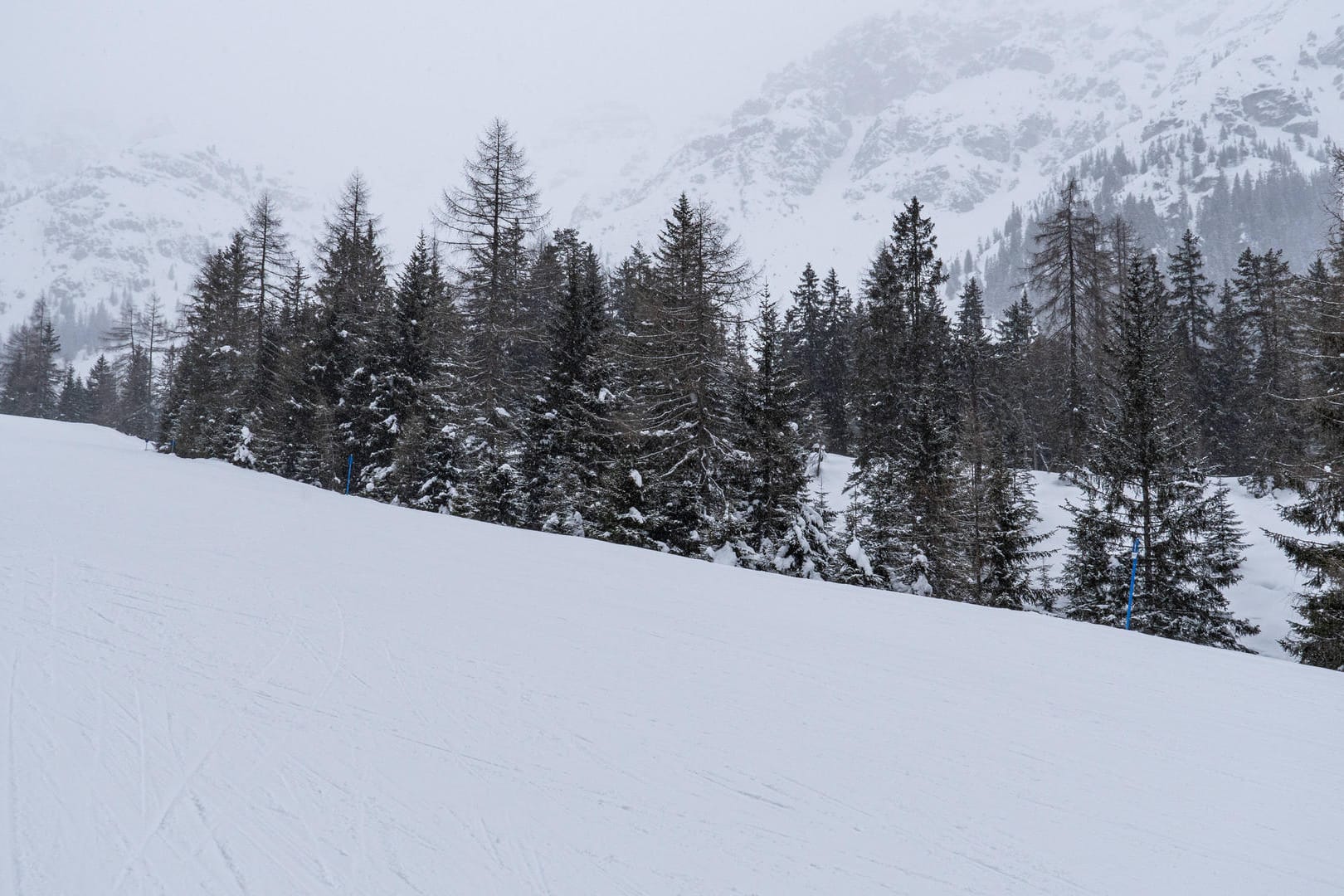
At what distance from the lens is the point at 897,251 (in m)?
24.1

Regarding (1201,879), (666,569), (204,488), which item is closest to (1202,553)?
(666,569)

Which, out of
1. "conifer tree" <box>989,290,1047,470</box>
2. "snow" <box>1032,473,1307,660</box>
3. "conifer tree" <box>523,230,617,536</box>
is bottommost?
"snow" <box>1032,473,1307,660</box>

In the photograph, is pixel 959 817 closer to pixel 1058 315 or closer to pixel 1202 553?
pixel 1202 553

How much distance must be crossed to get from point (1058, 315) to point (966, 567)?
54.3 feet

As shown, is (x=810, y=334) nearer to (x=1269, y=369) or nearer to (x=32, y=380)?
(x=1269, y=369)

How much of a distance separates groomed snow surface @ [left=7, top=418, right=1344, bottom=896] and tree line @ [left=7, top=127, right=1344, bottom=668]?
1008 centimetres

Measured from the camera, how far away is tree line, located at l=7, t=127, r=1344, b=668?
16.3 metres

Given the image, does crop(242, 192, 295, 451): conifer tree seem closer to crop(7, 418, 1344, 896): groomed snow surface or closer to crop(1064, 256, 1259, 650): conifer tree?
crop(7, 418, 1344, 896): groomed snow surface

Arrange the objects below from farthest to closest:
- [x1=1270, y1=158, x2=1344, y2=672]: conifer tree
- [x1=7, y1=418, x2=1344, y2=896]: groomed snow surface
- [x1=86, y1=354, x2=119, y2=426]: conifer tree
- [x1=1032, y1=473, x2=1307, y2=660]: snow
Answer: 1. [x1=86, y1=354, x2=119, y2=426]: conifer tree
2. [x1=1032, y1=473, x2=1307, y2=660]: snow
3. [x1=1270, y1=158, x2=1344, y2=672]: conifer tree
4. [x1=7, y1=418, x2=1344, y2=896]: groomed snow surface

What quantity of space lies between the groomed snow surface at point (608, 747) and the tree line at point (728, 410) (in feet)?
33.1

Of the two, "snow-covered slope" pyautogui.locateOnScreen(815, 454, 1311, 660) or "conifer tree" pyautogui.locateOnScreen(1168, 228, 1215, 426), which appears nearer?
"snow-covered slope" pyautogui.locateOnScreen(815, 454, 1311, 660)

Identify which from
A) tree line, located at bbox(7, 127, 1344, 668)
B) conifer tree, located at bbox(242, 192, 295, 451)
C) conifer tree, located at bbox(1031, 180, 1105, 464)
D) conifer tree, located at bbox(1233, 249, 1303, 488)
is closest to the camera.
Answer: tree line, located at bbox(7, 127, 1344, 668)

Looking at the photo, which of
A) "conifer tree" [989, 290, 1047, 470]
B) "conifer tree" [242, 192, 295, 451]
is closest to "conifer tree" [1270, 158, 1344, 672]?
"conifer tree" [989, 290, 1047, 470]

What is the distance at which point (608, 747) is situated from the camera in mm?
3436
